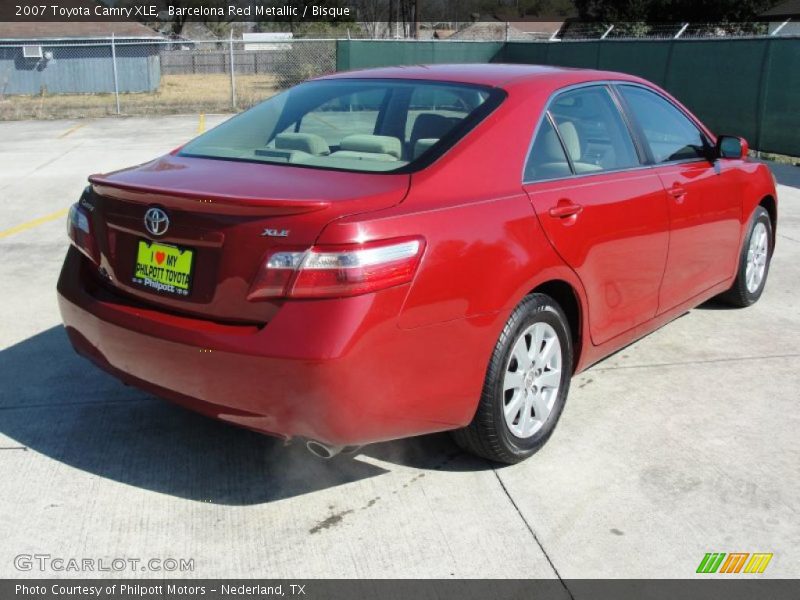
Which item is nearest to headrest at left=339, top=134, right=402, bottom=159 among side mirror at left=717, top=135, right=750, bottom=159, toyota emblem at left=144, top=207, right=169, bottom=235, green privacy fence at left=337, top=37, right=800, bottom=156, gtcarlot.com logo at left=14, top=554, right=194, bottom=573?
toyota emblem at left=144, top=207, right=169, bottom=235

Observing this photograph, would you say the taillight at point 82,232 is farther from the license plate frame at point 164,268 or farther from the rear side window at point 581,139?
the rear side window at point 581,139

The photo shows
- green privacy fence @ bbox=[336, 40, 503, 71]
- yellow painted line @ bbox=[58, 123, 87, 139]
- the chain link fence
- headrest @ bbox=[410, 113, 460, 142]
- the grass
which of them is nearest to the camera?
headrest @ bbox=[410, 113, 460, 142]

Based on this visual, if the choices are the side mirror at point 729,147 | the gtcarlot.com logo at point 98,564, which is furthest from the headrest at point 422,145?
the side mirror at point 729,147

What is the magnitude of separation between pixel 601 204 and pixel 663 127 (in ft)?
3.89

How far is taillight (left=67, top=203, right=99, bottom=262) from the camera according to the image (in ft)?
11.4

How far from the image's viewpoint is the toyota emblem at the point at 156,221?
10.1 feet

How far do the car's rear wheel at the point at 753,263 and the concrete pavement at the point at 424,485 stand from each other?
0.75 metres

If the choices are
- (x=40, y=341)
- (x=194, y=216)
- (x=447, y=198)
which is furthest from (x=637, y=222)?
(x=40, y=341)

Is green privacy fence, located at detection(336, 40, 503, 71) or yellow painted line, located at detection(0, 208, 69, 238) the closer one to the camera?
yellow painted line, located at detection(0, 208, 69, 238)

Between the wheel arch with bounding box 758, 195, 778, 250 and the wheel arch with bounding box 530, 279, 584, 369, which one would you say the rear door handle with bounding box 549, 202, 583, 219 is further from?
the wheel arch with bounding box 758, 195, 778, 250

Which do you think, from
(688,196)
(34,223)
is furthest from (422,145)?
(34,223)

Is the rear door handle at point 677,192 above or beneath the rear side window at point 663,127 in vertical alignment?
beneath

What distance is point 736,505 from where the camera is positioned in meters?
3.32

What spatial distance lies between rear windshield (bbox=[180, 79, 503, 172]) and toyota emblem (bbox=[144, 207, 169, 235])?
2.00 ft
